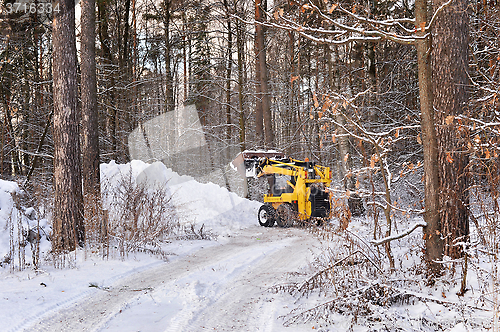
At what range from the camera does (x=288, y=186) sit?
13625 millimetres

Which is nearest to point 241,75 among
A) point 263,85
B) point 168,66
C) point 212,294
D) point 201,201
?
point 263,85

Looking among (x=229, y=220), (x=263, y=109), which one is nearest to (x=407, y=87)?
(x=263, y=109)

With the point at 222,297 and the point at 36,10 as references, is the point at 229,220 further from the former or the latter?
the point at 36,10

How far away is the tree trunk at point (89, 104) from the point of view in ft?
33.9

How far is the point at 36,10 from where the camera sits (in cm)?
1689

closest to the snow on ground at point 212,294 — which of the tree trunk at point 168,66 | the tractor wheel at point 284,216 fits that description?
the tractor wheel at point 284,216

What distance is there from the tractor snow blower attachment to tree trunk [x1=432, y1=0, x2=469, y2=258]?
7.19 m

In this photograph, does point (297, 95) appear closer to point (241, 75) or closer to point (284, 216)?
point (241, 75)

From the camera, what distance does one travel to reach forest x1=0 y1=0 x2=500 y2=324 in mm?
4812

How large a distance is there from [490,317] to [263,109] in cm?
1447

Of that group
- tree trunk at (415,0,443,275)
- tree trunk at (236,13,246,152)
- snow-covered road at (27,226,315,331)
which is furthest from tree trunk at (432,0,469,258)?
tree trunk at (236,13,246,152)

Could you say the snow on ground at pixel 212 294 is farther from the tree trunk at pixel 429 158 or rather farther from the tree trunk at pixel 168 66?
the tree trunk at pixel 168 66

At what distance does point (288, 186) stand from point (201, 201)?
3425 millimetres

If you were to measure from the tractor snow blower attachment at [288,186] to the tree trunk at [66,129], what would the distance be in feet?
21.5
